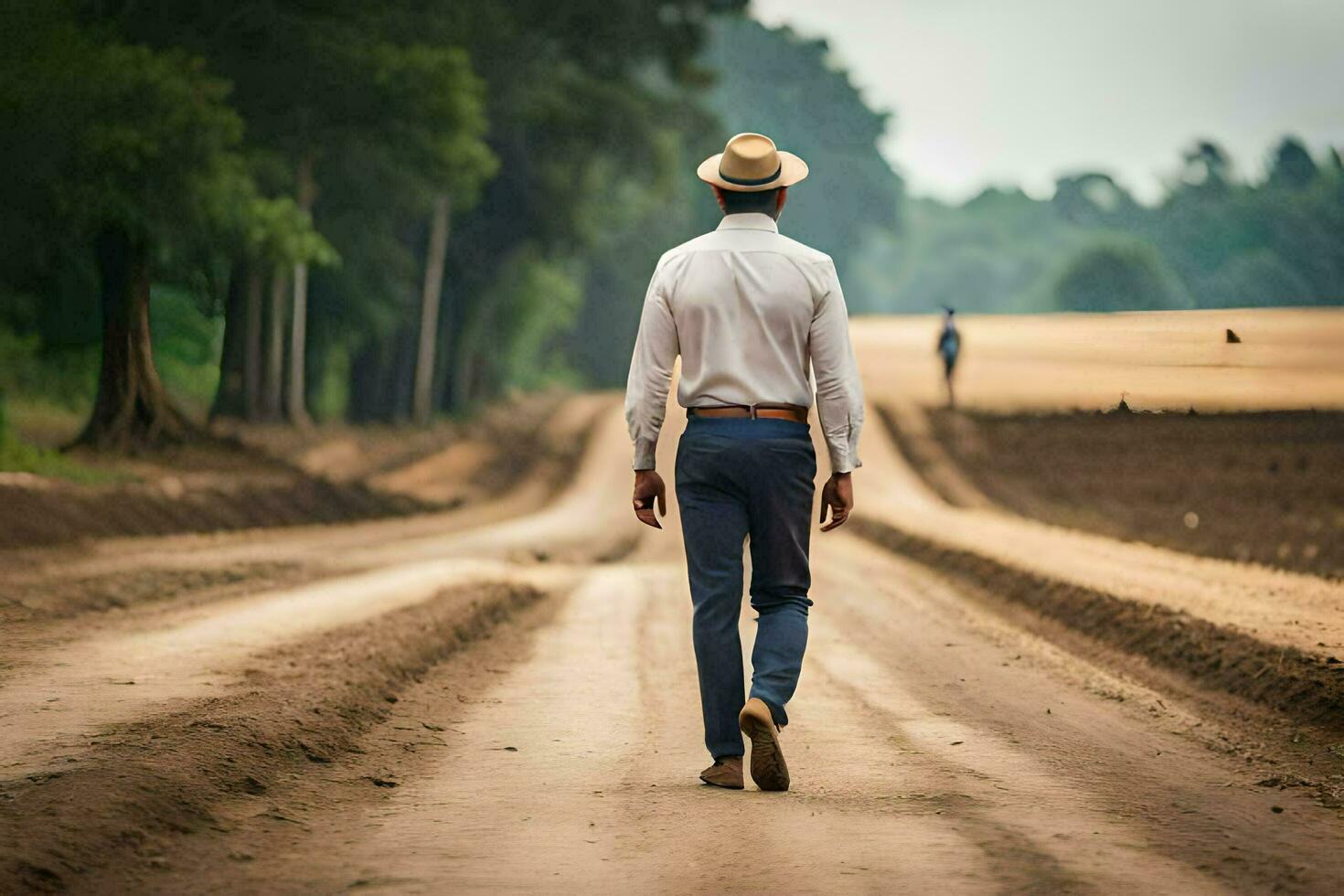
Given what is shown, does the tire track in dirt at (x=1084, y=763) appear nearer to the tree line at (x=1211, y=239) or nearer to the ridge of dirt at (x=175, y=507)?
the tree line at (x=1211, y=239)

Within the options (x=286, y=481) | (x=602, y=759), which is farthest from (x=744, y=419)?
(x=286, y=481)

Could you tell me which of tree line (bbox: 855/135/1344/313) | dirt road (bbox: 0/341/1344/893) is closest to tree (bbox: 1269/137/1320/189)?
tree line (bbox: 855/135/1344/313)

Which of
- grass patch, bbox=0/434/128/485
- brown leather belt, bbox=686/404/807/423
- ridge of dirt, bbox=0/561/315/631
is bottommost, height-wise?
ridge of dirt, bbox=0/561/315/631

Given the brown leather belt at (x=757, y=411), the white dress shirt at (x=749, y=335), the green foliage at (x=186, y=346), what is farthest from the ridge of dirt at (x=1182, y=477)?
the green foliage at (x=186, y=346)

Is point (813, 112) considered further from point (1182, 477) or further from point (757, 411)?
point (757, 411)

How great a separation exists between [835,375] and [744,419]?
1.31 ft

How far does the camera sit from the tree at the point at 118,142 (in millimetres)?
21109

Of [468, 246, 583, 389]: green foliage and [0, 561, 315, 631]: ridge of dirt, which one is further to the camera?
[468, 246, 583, 389]: green foliage

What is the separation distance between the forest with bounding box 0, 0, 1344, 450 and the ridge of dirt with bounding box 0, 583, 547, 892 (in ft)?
30.9

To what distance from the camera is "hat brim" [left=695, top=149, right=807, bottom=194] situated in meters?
6.29

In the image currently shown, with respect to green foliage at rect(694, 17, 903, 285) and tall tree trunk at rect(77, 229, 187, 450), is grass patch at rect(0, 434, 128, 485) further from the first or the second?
green foliage at rect(694, 17, 903, 285)

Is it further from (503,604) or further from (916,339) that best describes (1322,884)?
(916,339)

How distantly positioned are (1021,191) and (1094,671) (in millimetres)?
140034

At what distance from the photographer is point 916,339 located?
53.8 m
